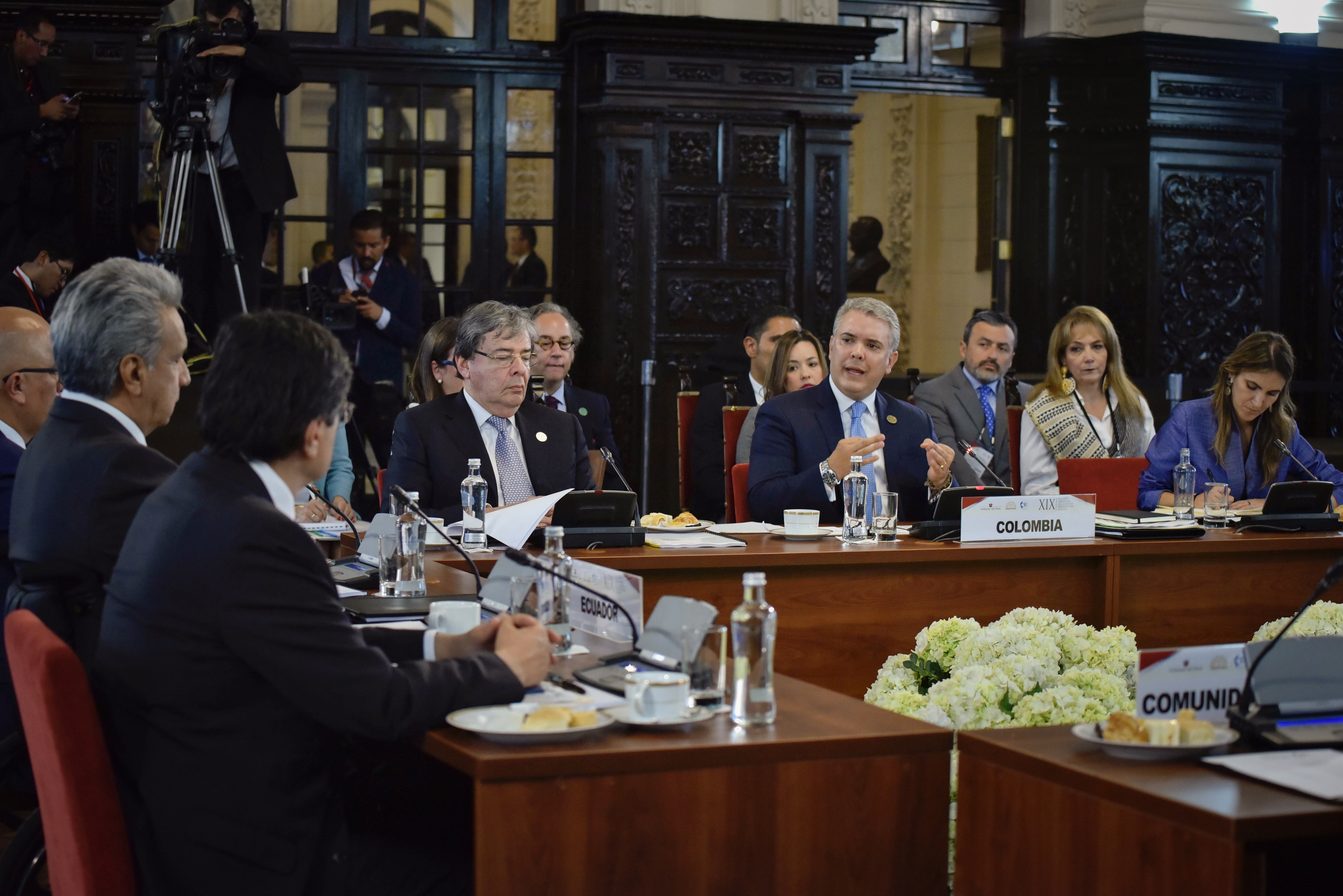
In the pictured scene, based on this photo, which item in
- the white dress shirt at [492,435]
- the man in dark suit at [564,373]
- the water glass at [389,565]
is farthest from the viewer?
the man in dark suit at [564,373]

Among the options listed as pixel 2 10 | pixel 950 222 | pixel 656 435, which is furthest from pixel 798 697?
pixel 950 222

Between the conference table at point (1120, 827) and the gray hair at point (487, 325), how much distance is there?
228 centimetres

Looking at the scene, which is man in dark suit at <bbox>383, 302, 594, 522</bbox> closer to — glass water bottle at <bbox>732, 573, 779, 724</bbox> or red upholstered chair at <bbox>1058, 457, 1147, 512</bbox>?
red upholstered chair at <bbox>1058, 457, 1147, 512</bbox>

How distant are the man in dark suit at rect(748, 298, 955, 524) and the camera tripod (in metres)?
2.61

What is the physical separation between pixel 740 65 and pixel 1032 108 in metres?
1.80

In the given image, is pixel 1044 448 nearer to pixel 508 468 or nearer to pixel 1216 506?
pixel 1216 506

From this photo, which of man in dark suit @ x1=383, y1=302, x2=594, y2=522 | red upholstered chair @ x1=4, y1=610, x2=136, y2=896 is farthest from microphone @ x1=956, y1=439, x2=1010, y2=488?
red upholstered chair @ x1=4, y1=610, x2=136, y2=896

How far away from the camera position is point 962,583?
3.65 metres

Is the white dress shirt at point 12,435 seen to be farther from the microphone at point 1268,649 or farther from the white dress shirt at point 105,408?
the microphone at point 1268,649

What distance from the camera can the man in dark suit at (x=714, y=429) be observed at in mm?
5496

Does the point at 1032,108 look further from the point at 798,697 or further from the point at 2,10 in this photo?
the point at 798,697

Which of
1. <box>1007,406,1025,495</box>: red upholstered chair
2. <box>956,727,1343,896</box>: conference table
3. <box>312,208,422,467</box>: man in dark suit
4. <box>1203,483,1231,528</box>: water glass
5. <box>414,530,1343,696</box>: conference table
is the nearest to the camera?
<box>956,727,1343,896</box>: conference table

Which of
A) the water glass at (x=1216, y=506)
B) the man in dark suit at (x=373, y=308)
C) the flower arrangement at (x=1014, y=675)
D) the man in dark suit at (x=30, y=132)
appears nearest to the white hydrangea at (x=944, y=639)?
the flower arrangement at (x=1014, y=675)

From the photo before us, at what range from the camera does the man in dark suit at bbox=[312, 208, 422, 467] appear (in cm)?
666
